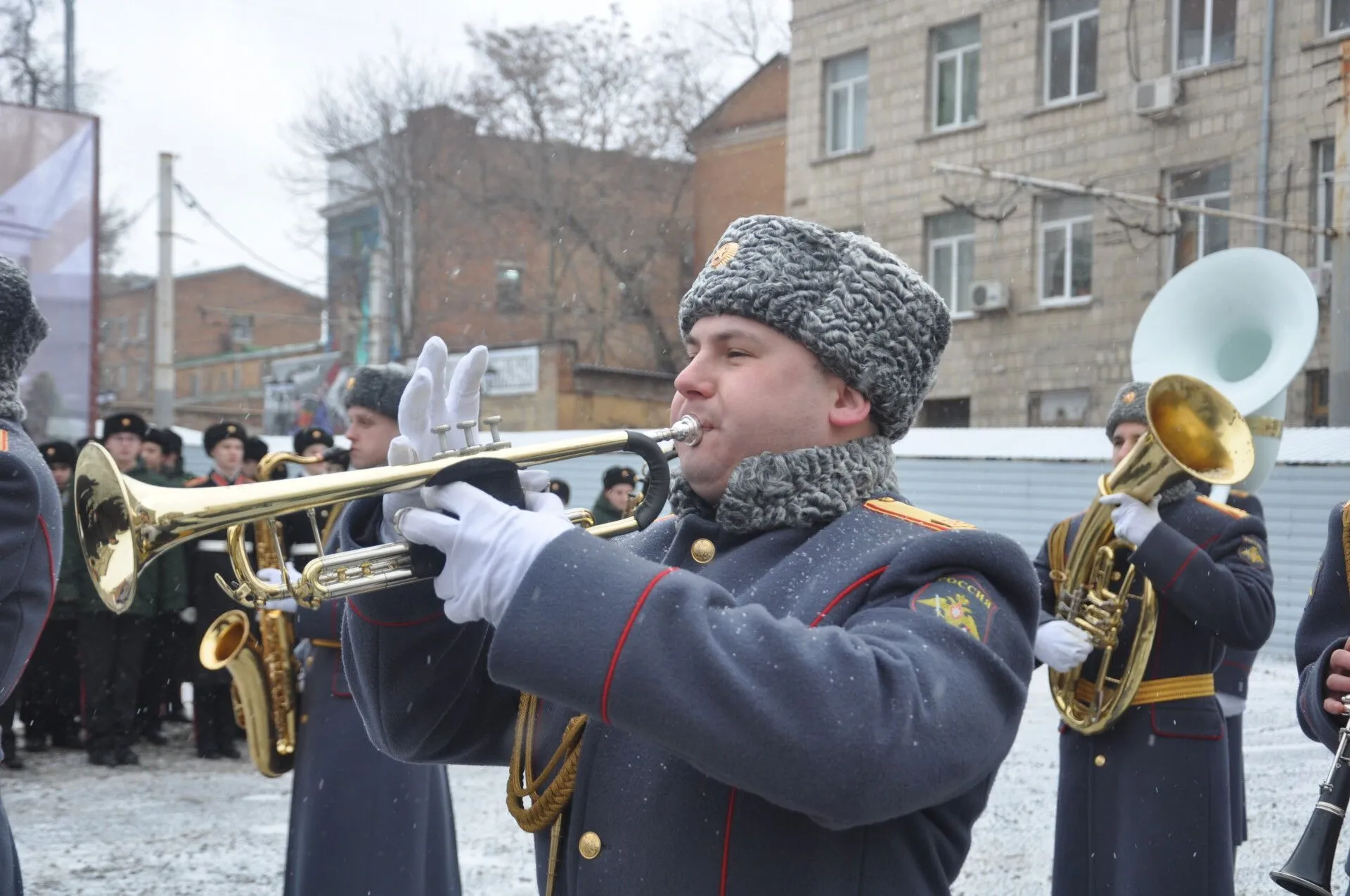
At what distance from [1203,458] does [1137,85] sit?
14.9m

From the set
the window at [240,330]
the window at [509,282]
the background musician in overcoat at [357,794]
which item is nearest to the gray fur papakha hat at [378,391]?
the background musician in overcoat at [357,794]

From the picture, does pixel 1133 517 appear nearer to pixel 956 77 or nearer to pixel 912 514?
pixel 912 514

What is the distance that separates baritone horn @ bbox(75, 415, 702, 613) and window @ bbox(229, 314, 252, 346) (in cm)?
4693

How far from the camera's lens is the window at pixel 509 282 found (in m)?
31.1

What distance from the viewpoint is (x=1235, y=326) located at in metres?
7.70

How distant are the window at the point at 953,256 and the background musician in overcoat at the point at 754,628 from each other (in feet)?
61.3

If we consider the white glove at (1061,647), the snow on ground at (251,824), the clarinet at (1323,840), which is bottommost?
the snow on ground at (251,824)

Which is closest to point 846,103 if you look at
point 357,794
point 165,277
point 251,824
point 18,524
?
point 165,277

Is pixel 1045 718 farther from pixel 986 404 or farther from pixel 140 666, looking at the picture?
pixel 986 404

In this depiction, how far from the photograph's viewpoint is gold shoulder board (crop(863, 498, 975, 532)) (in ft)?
7.06

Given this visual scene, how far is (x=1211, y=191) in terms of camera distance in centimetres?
1795

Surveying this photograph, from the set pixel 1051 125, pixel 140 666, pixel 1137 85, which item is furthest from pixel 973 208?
pixel 140 666

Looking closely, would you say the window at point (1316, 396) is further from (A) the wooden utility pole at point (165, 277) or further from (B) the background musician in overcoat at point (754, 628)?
(B) the background musician in overcoat at point (754, 628)

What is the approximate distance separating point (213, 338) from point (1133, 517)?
46911mm
